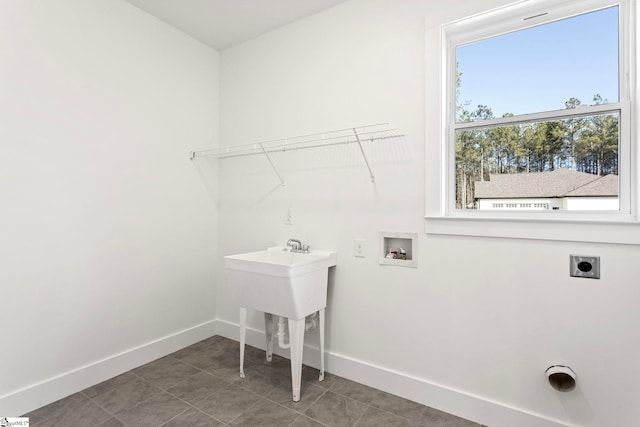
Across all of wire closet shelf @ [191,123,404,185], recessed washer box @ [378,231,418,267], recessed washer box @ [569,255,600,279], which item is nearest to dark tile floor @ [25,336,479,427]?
recessed washer box @ [378,231,418,267]

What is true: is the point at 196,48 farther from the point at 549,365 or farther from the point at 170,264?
the point at 549,365

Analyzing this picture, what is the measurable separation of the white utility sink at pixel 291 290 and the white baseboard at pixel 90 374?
726mm

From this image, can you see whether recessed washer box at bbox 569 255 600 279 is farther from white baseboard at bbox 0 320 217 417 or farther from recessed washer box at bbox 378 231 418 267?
white baseboard at bbox 0 320 217 417

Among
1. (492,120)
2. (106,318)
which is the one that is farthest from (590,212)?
(106,318)

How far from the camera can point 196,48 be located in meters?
2.80

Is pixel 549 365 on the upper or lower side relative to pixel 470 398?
upper

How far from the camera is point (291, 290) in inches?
74.5

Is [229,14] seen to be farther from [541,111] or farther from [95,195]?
[541,111]

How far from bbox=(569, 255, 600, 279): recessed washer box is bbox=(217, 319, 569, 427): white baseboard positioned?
73cm

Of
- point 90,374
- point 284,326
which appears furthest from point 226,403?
point 90,374

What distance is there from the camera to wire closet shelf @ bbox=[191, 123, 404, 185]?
2098 millimetres

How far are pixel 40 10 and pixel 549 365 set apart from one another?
11.1 ft

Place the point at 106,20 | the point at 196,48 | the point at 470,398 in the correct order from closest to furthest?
1. the point at 470,398
2. the point at 106,20
3. the point at 196,48

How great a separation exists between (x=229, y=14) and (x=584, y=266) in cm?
273
